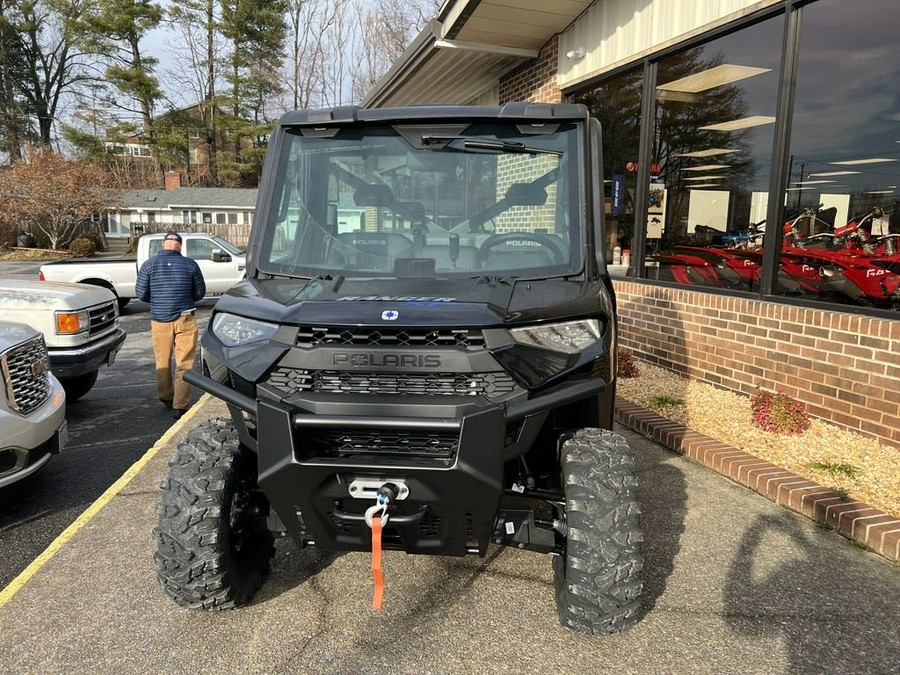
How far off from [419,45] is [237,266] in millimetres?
7616

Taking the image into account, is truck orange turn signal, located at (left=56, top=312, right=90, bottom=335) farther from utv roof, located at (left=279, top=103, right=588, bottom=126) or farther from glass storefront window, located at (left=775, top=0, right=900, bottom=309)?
glass storefront window, located at (left=775, top=0, right=900, bottom=309)

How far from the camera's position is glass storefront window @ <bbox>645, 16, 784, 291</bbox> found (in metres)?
6.23

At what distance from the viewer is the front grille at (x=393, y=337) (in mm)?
2484

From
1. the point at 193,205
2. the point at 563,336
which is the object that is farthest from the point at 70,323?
the point at 193,205

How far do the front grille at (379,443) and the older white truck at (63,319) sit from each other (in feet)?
15.7

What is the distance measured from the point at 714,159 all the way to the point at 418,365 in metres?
5.88

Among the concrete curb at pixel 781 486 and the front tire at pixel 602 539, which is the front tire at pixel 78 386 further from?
the front tire at pixel 602 539

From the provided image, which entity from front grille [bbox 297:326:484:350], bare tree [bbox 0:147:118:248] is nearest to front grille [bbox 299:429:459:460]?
front grille [bbox 297:326:484:350]

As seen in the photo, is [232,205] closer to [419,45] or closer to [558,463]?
[419,45]

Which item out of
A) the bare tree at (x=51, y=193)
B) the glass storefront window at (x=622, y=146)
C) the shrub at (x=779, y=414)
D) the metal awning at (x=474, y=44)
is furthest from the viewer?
the bare tree at (x=51, y=193)

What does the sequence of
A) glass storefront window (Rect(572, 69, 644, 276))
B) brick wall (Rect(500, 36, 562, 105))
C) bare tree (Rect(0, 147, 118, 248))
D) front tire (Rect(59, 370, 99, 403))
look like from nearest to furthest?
front tire (Rect(59, 370, 99, 403)) < glass storefront window (Rect(572, 69, 644, 276)) < brick wall (Rect(500, 36, 562, 105)) < bare tree (Rect(0, 147, 118, 248))

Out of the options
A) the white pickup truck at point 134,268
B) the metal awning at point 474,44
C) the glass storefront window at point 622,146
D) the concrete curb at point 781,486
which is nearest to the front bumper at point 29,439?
the concrete curb at point 781,486

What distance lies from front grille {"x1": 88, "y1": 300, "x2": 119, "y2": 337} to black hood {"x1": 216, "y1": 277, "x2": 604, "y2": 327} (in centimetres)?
439

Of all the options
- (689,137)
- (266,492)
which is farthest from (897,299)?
(266,492)
